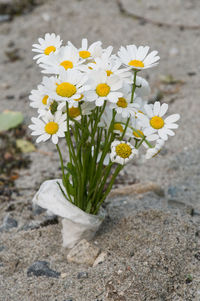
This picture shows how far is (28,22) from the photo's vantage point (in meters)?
4.02

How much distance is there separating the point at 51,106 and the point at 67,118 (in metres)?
0.08

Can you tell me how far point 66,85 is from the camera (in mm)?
1231

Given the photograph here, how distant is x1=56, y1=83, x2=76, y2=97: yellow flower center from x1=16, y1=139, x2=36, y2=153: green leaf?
56.5 inches

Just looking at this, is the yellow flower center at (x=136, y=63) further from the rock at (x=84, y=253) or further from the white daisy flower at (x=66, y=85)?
the rock at (x=84, y=253)

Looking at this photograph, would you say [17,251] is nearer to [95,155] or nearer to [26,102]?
[95,155]

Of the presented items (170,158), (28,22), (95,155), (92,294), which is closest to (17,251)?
(92,294)

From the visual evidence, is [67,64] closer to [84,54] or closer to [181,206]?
[84,54]

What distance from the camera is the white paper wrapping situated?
156 centimetres

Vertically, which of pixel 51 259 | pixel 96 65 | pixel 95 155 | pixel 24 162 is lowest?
pixel 24 162

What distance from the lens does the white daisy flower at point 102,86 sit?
4.10ft

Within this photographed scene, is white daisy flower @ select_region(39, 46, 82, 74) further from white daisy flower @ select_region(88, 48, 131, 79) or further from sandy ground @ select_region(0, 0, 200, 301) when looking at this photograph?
sandy ground @ select_region(0, 0, 200, 301)

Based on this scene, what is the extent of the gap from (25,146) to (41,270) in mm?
1186

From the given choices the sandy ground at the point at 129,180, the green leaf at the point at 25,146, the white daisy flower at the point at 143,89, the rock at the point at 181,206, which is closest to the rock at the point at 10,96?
the sandy ground at the point at 129,180

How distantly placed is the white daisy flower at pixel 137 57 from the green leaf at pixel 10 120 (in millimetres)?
1533
